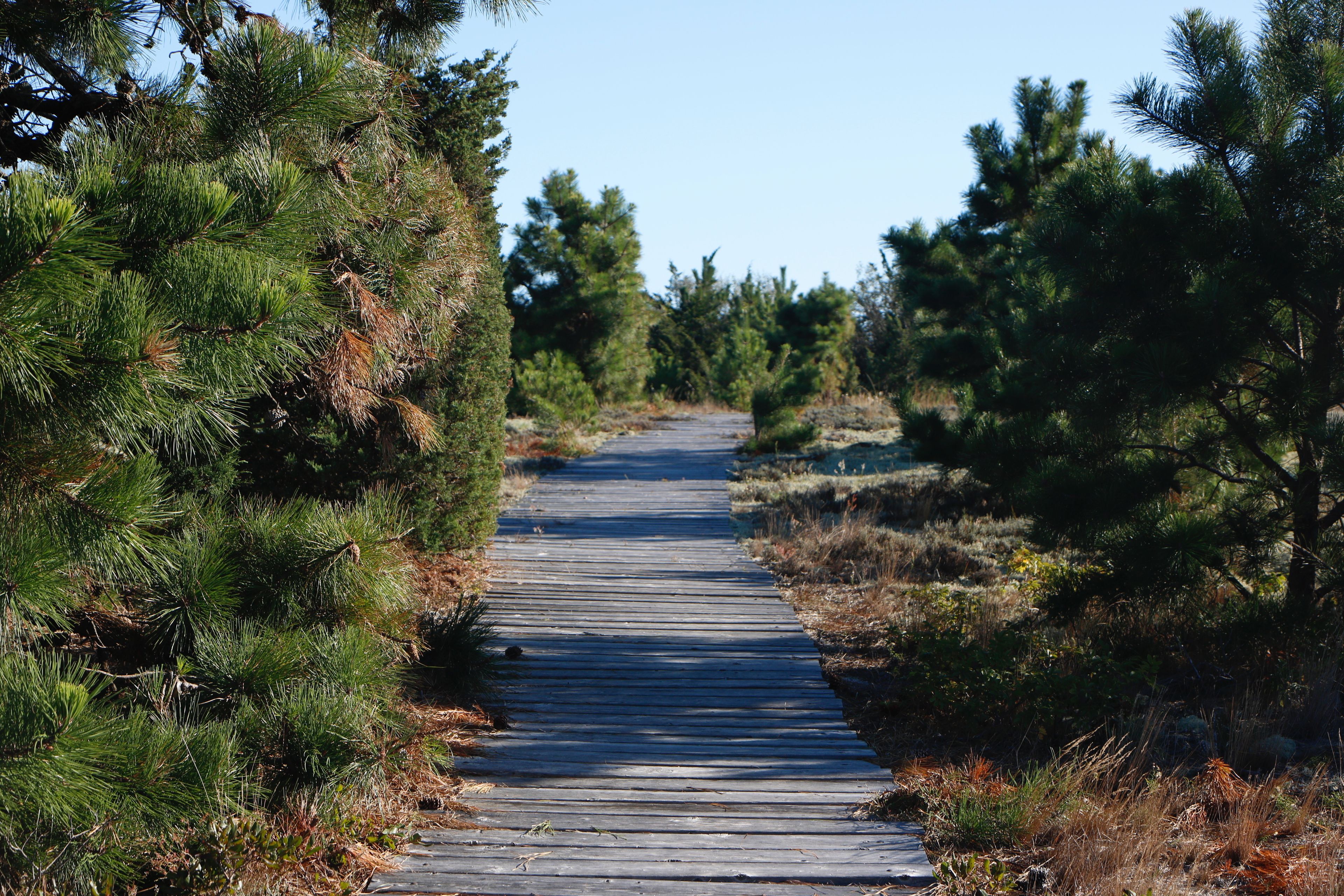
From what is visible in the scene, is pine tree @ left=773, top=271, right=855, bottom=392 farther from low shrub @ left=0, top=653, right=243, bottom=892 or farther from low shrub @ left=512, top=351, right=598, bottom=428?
low shrub @ left=0, top=653, right=243, bottom=892

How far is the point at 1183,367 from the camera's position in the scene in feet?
16.4

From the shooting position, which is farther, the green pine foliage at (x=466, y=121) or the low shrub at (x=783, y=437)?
the low shrub at (x=783, y=437)

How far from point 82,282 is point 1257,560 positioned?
18.0 feet

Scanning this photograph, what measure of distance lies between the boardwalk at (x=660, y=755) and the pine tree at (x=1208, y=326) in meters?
1.89

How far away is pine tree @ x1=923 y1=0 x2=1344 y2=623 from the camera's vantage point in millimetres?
4977

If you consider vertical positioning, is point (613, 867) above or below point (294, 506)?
below

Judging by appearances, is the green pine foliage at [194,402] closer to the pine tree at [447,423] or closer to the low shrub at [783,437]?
the pine tree at [447,423]

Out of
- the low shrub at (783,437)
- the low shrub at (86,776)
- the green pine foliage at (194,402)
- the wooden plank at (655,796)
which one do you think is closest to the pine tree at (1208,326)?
the wooden plank at (655,796)

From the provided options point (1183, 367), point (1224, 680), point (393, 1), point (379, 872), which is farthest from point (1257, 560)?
point (393, 1)

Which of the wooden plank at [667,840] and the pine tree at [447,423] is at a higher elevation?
the pine tree at [447,423]

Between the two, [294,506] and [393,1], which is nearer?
[294,506]

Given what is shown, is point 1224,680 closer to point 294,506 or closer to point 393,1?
point 294,506

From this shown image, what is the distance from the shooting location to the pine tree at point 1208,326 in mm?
4977

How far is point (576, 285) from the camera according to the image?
77.7 feet
